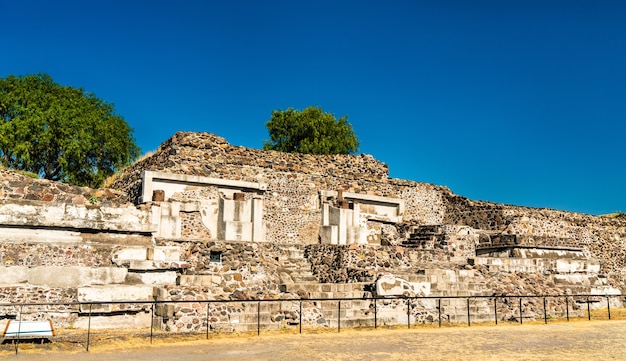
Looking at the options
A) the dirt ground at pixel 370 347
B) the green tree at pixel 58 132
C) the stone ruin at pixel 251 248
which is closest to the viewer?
the dirt ground at pixel 370 347

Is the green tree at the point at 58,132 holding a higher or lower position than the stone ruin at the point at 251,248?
higher

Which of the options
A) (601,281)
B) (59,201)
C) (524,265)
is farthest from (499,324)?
(59,201)

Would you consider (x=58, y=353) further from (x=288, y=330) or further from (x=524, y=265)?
(x=524, y=265)

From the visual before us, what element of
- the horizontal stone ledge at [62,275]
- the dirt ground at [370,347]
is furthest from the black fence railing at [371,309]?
the horizontal stone ledge at [62,275]

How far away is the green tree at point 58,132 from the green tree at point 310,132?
534 inches

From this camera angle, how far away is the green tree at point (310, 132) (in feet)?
138

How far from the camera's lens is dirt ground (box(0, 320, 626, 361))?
34.8 feet

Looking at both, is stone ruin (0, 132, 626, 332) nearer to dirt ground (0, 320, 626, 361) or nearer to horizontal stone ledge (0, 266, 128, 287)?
horizontal stone ledge (0, 266, 128, 287)

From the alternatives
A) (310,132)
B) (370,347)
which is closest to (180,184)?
(370,347)

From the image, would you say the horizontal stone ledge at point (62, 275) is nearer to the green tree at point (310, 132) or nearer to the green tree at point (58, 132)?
the green tree at point (58, 132)

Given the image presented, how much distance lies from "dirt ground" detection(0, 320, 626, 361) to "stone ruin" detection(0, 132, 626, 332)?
1.75 meters

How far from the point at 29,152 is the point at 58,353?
62.2 ft

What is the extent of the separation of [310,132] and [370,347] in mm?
31683

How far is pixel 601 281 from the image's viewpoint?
77.7ft
